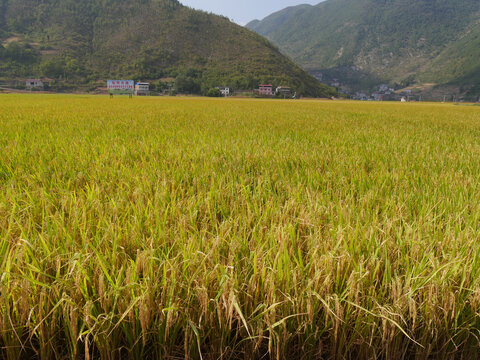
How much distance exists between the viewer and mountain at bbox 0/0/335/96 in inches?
3927

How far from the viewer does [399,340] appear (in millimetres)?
680

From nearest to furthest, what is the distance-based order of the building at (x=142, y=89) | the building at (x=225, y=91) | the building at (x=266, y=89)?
the building at (x=142, y=89), the building at (x=225, y=91), the building at (x=266, y=89)

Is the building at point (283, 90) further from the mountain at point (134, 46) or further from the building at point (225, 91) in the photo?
the building at point (225, 91)

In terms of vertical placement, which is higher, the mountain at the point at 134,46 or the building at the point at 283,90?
the mountain at the point at 134,46

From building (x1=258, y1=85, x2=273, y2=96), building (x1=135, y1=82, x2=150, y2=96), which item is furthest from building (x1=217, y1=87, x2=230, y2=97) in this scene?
building (x1=135, y1=82, x2=150, y2=96)

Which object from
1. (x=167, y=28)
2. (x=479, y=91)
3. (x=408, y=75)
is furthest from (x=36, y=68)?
(x=408, y=75)

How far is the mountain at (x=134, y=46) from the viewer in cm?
9975

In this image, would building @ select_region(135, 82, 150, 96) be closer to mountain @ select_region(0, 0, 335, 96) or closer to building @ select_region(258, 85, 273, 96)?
mountain @ select_region(0, 0, 335, 96)

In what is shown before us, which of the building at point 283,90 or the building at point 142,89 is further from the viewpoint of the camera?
the building at point 283,90

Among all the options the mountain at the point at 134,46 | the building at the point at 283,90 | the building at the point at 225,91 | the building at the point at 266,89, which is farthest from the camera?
the mountain at the point at 134,46

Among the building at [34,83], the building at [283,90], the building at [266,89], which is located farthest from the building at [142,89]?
the building at [283,90]

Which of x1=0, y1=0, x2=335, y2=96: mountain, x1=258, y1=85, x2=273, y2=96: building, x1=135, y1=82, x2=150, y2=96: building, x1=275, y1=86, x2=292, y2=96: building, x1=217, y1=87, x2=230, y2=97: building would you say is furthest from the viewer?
x1=0, y1=0, x2=335, y2=96: mountain

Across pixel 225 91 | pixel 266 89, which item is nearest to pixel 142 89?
pixel 225 91

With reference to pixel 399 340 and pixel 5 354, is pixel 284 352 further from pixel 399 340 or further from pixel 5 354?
pixel 5 354
